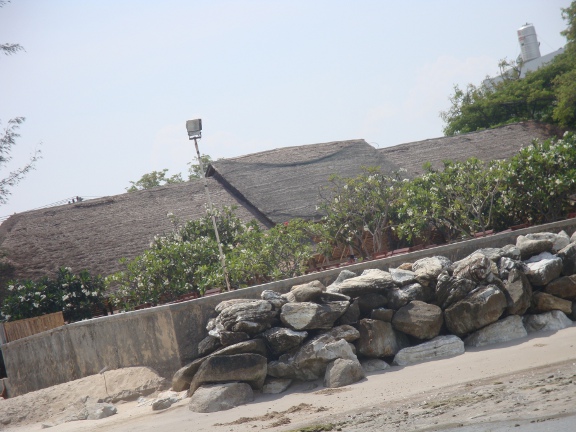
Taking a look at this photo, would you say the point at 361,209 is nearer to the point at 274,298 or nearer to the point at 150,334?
the point at 274,298

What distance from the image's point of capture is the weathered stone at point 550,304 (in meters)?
10.2

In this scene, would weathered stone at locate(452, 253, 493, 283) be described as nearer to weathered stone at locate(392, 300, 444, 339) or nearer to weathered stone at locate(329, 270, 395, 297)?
weathered stone at locate(392, 300, 444, 339)

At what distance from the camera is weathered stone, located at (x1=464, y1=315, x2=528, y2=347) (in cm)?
992

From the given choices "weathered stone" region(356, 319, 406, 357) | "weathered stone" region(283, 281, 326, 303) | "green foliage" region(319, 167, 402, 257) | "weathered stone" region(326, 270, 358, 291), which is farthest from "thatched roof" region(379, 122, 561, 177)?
"weathered stone" region(356, 319, 406, 357)

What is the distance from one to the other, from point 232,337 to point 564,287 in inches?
182

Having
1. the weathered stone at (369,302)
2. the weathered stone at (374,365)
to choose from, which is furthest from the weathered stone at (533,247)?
the weathered stone at (374,365)

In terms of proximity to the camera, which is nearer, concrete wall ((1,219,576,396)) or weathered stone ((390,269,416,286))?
concrete wall ((1,219,576,396))

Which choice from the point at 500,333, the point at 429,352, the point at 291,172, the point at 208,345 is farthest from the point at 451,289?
the point at 291,172

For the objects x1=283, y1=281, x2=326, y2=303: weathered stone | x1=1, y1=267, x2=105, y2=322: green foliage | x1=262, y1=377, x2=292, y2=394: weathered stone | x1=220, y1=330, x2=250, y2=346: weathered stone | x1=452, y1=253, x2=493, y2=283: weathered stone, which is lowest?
x1=262, y1=377, x2=292, y2=394: weathered stone

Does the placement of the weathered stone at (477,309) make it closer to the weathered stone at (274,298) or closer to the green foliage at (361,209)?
the weathered stone at (274,298)

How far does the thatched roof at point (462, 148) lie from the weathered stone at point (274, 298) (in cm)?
1226

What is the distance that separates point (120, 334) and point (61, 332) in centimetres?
134

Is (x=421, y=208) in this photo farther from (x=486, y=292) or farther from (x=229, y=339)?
(x=229, y=339)

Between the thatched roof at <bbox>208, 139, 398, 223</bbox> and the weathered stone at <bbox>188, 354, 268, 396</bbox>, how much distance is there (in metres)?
9.89
